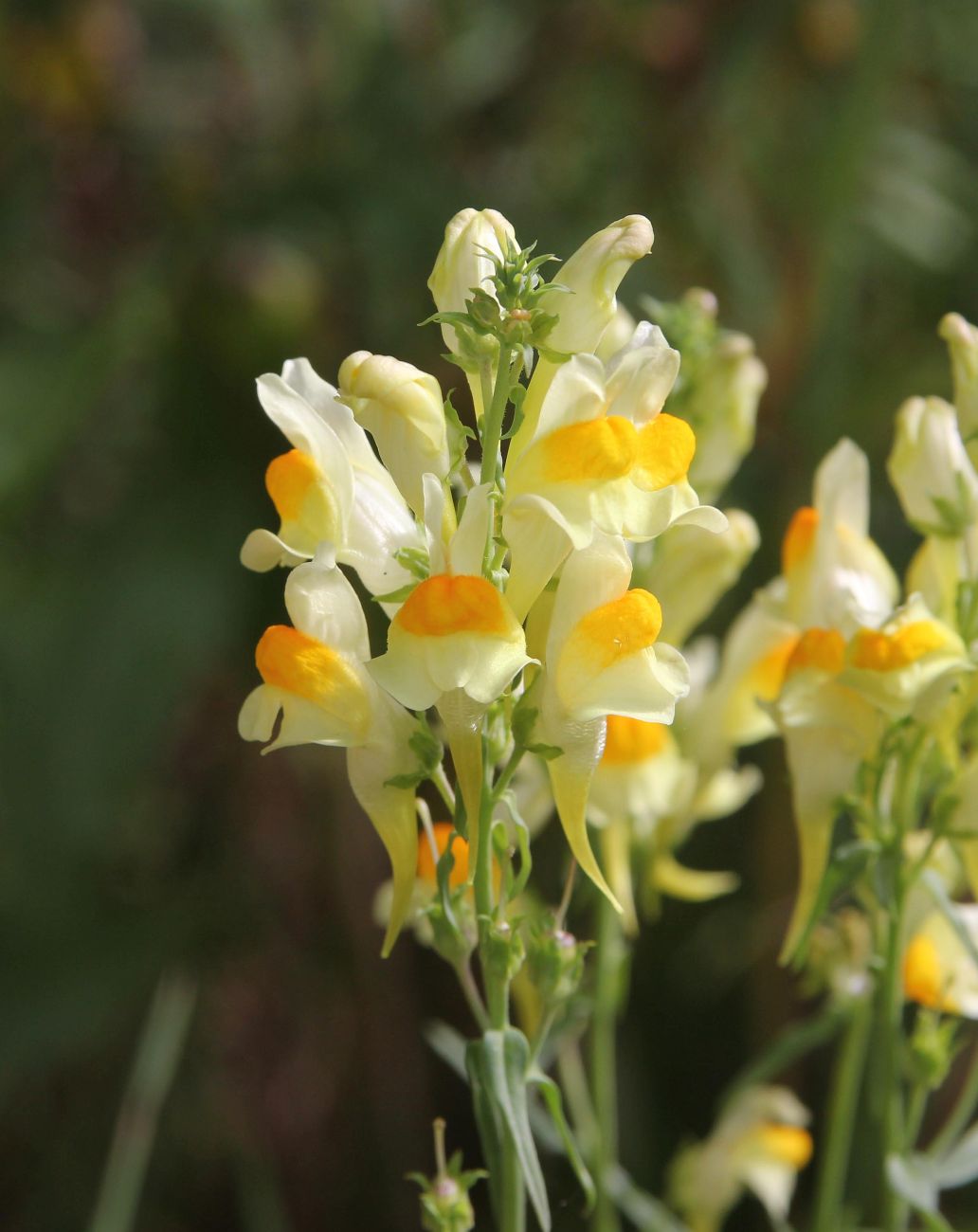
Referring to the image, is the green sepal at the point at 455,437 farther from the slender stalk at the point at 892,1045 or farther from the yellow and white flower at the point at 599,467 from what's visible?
the slender stalk at the point at 892,1045

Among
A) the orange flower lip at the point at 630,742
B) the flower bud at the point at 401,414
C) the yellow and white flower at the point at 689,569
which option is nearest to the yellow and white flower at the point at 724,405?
the yellow and white flower at the point at 689,569

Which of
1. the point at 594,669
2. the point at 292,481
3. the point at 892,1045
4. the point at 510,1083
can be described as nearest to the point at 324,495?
the point at 292,481

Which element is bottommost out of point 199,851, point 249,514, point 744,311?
point 199,851

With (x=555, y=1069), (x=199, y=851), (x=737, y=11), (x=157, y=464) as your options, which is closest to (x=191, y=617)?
(x=157, y=464)

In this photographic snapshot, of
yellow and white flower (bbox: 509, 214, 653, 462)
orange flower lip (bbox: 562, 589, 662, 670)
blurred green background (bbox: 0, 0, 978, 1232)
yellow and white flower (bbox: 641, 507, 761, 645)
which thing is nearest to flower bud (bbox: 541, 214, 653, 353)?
yellow and white flower (bbox: 509, 214, 653, 462)

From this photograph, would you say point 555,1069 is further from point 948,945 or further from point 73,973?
point 948,945

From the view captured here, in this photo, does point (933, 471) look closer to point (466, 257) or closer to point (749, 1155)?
point (466, 257)
